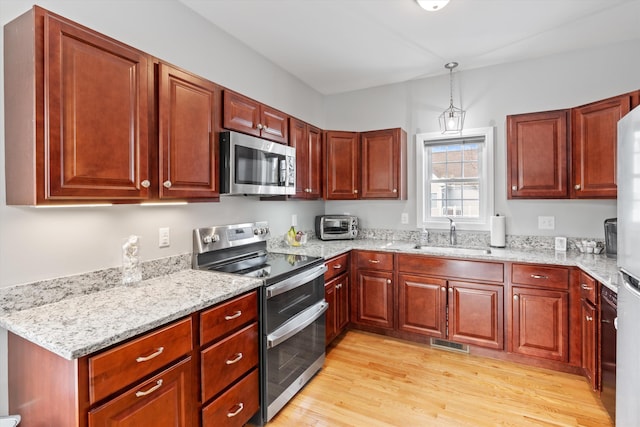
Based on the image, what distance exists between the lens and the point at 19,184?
1312 mm

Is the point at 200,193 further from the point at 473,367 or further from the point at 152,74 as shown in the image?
the point at 473,367

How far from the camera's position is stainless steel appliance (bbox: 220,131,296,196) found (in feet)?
6.76

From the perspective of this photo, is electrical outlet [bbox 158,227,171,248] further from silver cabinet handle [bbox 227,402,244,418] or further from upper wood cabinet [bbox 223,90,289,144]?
silver cabinet handle [bbox 227,402,244,418]

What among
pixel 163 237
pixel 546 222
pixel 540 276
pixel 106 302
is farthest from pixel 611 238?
pixel 106 302

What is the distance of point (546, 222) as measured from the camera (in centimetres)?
296

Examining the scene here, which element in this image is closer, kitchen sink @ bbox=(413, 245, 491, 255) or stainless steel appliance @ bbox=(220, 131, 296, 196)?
stainless steel appliance @ bbox=(220, 131, 296, 196)

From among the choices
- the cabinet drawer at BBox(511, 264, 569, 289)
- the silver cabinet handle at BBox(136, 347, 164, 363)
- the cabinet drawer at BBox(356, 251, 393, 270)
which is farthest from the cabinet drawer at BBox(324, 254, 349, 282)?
the silver cabinet handle at BBox(136, 347, 164, 363)

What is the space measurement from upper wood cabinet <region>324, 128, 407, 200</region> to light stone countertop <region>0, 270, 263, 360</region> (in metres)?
1.86

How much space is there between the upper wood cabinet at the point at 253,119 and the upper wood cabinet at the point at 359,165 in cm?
86

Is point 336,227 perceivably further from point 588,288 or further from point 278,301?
point 588,288

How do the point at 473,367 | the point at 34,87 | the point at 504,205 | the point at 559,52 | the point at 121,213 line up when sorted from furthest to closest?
the point at 504,205, the point at 559,52, the point at 473,367, the point at 121,213, the point at 34,87

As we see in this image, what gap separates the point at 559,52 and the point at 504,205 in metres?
1.45

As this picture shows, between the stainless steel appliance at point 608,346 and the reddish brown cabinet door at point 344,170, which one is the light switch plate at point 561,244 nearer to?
the stainless steel appliance at point 608,346

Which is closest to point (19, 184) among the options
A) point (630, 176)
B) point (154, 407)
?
point (154, 407)
